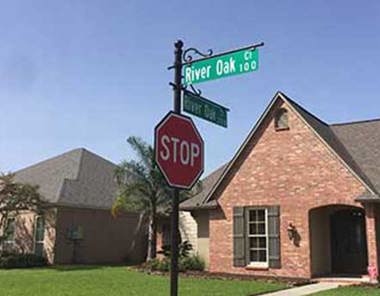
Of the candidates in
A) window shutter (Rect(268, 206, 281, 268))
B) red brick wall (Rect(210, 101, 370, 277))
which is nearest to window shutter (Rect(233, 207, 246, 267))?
red brick wall (Rect(210, 101, 370, 277))

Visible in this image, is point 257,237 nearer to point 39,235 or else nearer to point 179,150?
point 39,235

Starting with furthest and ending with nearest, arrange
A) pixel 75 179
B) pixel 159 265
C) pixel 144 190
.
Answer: pixel 75 179 < pixel 144 190 < pixel 159 265

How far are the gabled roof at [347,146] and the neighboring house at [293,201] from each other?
0.04m

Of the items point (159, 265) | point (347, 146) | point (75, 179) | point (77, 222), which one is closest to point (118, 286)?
point (159, 265)

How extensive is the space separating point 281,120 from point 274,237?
4.67m

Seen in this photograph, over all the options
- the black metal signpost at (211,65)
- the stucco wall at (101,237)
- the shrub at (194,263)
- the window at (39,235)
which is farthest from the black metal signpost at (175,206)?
the window at (39,235)

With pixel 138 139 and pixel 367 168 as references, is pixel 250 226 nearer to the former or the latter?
pixel 367 168

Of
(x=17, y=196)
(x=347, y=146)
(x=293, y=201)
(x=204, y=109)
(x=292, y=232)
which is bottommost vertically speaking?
(x=292, y=232)

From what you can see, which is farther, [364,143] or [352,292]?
→ [364,143]

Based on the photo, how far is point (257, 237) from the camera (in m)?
21.0

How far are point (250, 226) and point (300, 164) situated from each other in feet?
10.5

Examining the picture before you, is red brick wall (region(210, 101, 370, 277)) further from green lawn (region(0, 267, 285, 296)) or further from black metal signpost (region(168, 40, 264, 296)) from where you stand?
black metal signpost (region(168, 40, 264, 296))

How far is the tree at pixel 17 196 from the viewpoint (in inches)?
1113

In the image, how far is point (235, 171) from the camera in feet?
72.5
